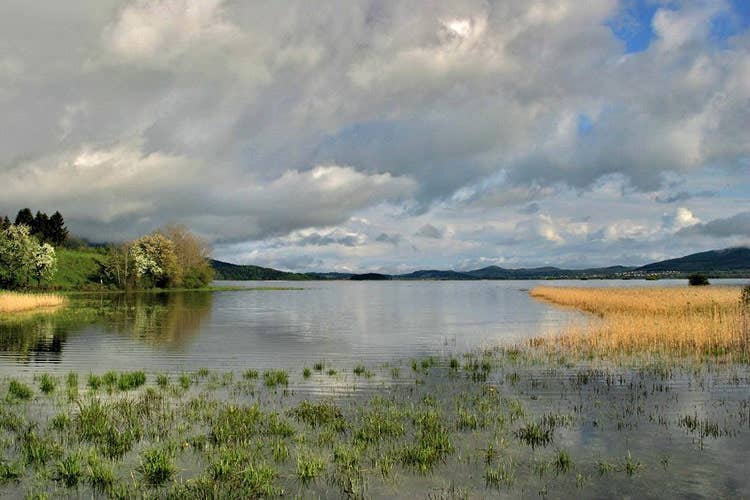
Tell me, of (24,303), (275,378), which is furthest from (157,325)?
(275,378)

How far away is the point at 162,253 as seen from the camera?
166 metres

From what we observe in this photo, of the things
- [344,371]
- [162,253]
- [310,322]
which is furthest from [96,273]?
[344,371]

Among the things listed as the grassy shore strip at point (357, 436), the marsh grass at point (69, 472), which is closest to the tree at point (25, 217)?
the grassy shore strip at point (357, 436)

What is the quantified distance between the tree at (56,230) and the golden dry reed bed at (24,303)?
112761mm

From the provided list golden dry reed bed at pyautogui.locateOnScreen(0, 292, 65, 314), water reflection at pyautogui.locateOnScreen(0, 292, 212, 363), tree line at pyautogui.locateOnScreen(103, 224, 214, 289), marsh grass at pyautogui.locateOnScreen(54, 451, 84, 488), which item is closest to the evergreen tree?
tree line at pyautogui.locateOnScreen(103, 224, 214, 289)

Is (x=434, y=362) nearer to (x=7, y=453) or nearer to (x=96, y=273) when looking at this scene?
(x=7, y=453)

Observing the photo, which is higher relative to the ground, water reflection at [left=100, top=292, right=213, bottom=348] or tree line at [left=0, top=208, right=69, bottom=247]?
tree line at [left=0, top=208, right=69, bottom=247]

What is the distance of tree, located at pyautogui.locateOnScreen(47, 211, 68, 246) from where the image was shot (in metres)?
182

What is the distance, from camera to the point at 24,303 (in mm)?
76750

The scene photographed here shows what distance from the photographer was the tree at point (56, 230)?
181500 mm

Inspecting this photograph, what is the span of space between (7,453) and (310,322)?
49.2m

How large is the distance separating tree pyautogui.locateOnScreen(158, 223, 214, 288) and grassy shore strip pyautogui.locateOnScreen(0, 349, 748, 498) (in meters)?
158

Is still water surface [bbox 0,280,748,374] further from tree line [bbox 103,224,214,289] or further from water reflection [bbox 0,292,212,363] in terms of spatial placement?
tree line [bbox 103,224,214,289]

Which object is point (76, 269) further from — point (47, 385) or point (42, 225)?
point (47, 385)
